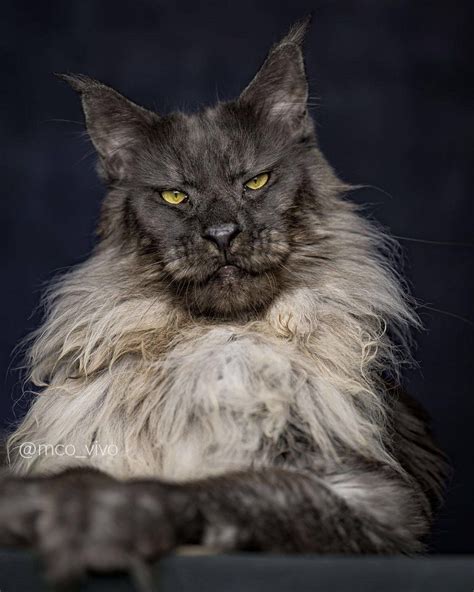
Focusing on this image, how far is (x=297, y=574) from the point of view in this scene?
1.73 metres

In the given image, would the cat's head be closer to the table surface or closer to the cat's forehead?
the cat's forehead

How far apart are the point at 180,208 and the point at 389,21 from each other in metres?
1.60

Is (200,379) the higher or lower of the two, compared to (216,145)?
lower

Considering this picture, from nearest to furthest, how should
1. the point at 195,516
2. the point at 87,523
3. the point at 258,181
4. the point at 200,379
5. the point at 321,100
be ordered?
1. the point at 87,523
2. the point at 195,516
3. the point at 200,379
4. the point at 258,181
5. the point at 321,100

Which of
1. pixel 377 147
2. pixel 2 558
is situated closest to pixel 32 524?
pixel 2 558

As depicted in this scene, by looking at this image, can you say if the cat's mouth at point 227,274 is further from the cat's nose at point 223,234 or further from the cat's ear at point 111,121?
the cat's ear at point 111,121

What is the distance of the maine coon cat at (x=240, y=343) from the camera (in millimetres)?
2084

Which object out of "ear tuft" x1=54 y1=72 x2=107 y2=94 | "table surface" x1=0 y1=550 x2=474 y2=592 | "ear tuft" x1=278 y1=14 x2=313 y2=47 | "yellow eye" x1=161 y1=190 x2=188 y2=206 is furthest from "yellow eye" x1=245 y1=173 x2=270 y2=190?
"table surface" x1=0 y1=550 x2=474 y2=592

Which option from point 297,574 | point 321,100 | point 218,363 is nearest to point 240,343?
point 218,363

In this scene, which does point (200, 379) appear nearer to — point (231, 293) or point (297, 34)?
point (231, 293)

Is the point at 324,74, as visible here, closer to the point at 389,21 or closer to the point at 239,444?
the point at 389,21

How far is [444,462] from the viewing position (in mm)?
2834

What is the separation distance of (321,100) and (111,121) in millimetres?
1158

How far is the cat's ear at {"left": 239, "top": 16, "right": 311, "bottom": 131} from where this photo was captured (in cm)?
270
